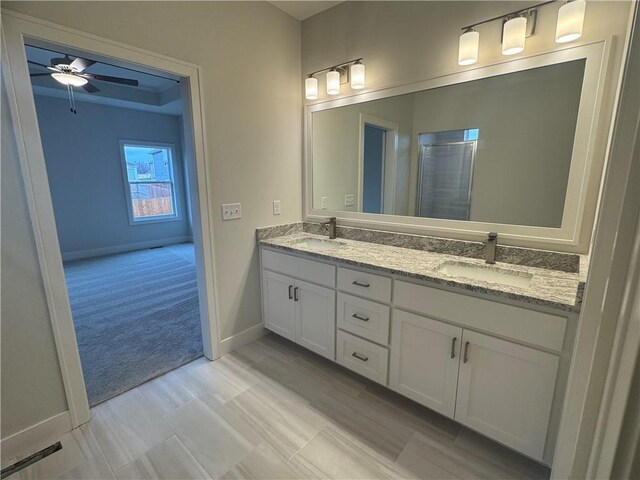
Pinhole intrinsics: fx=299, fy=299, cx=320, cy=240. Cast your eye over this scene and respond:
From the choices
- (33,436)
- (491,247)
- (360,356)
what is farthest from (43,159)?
(491,247)

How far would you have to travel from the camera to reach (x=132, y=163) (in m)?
5.60

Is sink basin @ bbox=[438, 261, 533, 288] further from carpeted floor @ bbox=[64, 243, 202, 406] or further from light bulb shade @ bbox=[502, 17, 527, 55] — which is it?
carpeted floor @ bbox=[64, 243, 202, 406]

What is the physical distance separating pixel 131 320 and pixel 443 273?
284cm

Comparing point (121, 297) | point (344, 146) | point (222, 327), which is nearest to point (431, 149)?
point (344, 146)

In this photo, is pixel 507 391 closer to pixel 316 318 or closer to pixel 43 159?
pixel 316 318

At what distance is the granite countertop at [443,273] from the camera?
1.25 metres

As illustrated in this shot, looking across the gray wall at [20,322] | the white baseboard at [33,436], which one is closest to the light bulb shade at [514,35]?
the gray wall at [20,322]

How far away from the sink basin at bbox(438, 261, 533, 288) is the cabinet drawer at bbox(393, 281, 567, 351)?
240 millimetres

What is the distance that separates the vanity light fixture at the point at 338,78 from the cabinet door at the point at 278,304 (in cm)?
150

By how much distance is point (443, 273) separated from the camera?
1.67 metres

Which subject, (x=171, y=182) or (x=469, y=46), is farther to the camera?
(x=171, y=182)

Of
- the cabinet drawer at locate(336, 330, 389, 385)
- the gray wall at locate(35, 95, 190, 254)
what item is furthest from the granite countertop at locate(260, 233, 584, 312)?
the gray wall at locate(35, 95, 190, 254)

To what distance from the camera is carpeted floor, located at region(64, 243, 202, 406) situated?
2.14m

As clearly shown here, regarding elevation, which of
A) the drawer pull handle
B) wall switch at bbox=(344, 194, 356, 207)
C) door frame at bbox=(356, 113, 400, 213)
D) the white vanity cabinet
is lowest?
the drawer pull handle
